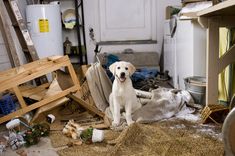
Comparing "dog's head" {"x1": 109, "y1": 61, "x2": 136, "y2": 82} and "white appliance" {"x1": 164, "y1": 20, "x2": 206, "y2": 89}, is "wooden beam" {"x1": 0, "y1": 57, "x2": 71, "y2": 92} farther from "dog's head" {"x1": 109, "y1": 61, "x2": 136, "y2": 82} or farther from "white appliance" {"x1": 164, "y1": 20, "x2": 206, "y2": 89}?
"white appliance" {"x1": 164, "y1": 20, "x2": 206, "y2": 89}

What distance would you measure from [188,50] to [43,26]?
187cm

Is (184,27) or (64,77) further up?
(184,27)

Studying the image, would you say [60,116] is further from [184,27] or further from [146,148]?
[184,27]

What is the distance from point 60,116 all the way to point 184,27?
1503 mm

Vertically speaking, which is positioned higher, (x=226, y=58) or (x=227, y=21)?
(x=227, y=21)

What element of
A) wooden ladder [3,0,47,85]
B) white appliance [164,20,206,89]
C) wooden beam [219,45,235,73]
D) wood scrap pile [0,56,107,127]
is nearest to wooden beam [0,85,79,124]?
wood scrap pile [0,56,107,127]

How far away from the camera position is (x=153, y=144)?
166 centimetres

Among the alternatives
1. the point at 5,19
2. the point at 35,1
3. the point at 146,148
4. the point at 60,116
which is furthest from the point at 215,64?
the point at 35,1

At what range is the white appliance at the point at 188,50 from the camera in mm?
2469

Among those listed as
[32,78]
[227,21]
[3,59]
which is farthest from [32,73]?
[227,21]

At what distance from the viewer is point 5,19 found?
291cm

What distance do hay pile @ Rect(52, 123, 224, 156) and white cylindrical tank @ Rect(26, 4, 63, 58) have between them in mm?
1949

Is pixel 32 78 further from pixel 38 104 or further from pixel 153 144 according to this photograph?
pixel 153 144

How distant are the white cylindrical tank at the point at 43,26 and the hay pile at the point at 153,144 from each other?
1.95 m
